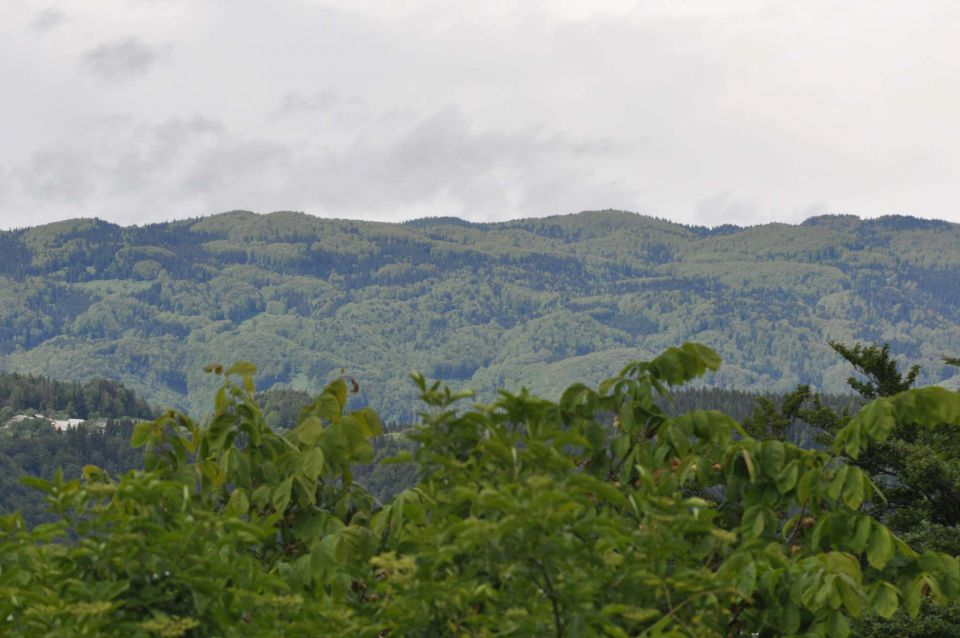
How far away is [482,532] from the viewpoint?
585 centimetres

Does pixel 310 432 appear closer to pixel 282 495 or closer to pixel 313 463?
pixel 313 463

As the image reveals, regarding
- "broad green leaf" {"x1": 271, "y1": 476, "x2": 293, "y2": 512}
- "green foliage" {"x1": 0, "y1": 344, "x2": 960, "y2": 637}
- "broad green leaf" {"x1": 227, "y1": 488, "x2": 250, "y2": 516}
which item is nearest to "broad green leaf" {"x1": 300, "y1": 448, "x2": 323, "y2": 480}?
"green foliage" {"x1": 0, "y1": 344, "x2": 960, "y2": 637}

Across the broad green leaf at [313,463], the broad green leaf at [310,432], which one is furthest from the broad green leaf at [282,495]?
the broad green leaf at [310,432]

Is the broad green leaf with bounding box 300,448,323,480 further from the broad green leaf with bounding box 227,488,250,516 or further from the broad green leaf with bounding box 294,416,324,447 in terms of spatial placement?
the broad green leaf with bounding box 227,488,250,516

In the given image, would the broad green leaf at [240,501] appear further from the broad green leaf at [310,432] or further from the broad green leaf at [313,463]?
the broad green leaf at [310,432]

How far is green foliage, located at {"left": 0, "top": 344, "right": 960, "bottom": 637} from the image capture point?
6254 mm

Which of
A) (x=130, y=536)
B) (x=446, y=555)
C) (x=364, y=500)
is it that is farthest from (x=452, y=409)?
(x=364, y=500)

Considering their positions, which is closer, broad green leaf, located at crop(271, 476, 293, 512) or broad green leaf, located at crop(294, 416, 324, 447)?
broad green leaf, located at crop(271, 476, 293, 512)

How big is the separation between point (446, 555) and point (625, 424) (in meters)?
3.11

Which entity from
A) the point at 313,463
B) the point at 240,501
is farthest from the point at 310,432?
the point at 240,501

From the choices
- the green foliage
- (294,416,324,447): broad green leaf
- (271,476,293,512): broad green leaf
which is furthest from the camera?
(294,416,324,447): broad green leaf

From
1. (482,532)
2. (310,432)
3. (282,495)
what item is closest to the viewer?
(482,532)

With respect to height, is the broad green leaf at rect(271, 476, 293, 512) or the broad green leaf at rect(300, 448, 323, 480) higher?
the broad green leaf at rect(300, 448, 323, 480)

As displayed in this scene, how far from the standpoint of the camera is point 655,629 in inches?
266
